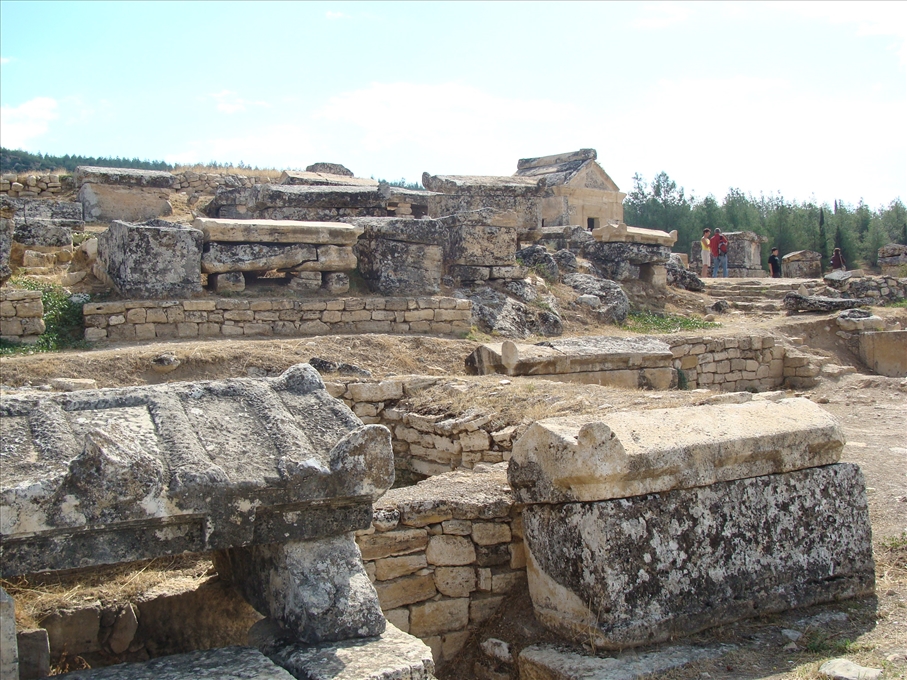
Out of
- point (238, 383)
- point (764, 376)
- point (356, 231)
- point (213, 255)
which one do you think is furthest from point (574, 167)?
point (238, 383)

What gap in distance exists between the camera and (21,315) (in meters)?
8.60

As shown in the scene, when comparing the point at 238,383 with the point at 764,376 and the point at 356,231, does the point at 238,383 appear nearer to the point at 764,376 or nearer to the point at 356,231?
the point at 356,231

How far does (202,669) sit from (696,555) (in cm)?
252

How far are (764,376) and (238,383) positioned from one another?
11256 millimetres

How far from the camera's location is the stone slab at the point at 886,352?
1326 centimetres

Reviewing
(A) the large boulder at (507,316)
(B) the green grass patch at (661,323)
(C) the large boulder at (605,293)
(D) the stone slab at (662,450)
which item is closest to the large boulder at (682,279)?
(B) the green grass patch at (661,323)

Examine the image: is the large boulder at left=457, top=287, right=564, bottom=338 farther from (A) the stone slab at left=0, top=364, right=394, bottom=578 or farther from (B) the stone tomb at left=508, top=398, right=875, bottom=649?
(A) the stone slab at left=0, top=364, right=394, bottom=578

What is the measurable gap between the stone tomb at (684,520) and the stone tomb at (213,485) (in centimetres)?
151

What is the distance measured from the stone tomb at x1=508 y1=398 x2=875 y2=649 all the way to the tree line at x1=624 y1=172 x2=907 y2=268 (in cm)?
2574

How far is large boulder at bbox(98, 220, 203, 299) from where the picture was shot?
9336mm

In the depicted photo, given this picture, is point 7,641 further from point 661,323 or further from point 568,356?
point 661,323

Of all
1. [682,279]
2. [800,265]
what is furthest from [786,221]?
[682,279]

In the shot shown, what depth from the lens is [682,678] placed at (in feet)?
12.6

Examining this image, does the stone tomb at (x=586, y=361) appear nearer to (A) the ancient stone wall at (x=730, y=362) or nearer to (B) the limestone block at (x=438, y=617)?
(A) the ancient stone wall at (x=730, y=362)
